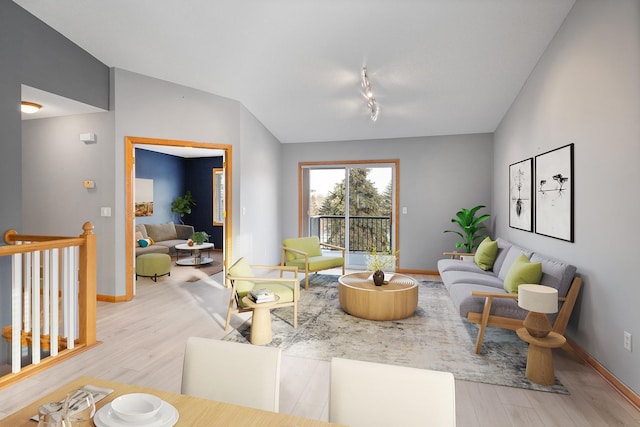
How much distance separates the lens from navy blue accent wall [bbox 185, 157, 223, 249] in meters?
8.96

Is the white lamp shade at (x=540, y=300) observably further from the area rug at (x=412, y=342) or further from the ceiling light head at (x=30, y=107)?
the ceiling light head at (x=30, y=107)

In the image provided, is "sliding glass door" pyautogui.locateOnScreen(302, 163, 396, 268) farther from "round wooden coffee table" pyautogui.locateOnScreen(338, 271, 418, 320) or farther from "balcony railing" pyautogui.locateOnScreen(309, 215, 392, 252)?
"round wooden coffee table" pyautogui.locateOnScreen(338, 271, 418, 320)

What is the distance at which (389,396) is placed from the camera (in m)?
1.16

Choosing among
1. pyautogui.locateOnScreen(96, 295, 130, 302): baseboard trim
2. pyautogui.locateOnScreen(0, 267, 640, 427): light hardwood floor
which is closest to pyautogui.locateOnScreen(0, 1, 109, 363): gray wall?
pyautogui.locateOnScreen(0, 267, 640, 427): light hardwood floor

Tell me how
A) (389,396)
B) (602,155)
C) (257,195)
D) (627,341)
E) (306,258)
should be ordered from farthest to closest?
1. (257,195)
2. (306,258)
3. (602,155)
4. (627,341)
5. (389,396)

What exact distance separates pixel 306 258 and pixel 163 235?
167 inches

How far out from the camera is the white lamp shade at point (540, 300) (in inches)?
98.0

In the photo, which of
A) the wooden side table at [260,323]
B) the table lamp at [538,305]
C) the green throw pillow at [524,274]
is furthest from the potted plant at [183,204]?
the table lamp at [538,305]

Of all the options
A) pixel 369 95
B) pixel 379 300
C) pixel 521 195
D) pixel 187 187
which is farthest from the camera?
pixel 187 187

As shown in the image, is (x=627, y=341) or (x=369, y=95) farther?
(x=369, y=95)

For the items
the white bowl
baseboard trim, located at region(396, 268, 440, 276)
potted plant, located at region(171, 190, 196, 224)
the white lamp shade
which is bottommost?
baseboard trim, located at region(396, 268, 440, 276)

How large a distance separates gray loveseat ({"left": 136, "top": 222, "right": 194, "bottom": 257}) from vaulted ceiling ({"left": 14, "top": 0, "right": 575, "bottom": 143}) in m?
3.29

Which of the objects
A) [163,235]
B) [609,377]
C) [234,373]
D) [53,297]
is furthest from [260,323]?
[163,235]

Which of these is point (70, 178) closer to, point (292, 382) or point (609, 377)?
point (292, 382)
